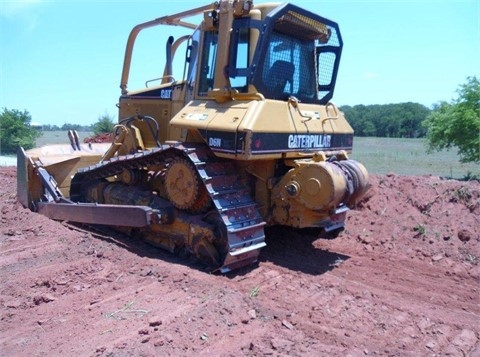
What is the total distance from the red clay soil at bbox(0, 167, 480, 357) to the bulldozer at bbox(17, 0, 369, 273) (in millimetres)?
427

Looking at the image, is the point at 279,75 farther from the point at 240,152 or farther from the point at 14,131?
the point at 14,131

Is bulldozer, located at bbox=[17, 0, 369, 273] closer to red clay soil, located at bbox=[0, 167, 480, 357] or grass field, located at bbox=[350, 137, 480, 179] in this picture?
red clay soil, located at bbox=[0, 167, 480, 357]

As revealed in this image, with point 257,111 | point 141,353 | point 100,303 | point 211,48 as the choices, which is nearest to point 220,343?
point 141,353

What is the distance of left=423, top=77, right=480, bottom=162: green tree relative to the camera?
38.8 ft

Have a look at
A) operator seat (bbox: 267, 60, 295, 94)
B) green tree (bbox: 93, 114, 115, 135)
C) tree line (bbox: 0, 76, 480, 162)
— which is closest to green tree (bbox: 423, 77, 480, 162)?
tree line (bbox: 0, 76, 480, 162)

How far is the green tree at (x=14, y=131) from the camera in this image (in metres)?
23.7

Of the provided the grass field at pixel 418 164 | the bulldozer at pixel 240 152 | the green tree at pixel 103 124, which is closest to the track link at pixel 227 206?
the bulldozer at pixel 240 152

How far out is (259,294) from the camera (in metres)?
4.79

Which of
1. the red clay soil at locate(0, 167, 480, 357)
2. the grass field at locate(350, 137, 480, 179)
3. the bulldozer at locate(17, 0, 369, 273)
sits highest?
the bulldozer at locate(17, 0, 369, 273)

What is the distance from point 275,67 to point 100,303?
3439 millimetres

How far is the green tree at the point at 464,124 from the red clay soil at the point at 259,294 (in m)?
5.05

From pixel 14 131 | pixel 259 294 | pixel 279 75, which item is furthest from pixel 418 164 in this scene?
pixel 14 131

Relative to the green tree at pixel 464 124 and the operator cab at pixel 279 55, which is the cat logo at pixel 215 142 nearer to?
the operator cab at pixel 279 55

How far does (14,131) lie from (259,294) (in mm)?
22739
